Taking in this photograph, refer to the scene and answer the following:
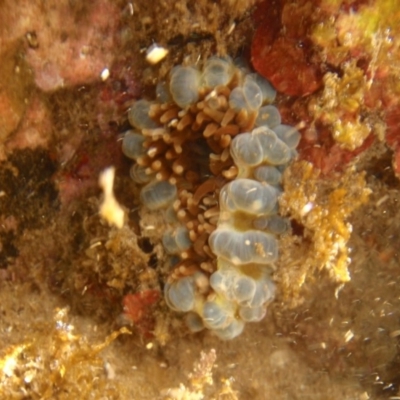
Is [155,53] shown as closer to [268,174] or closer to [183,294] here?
[268,174]

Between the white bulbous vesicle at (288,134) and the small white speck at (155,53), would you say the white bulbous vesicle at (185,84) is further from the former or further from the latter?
the white bulbous vesicle at (288,134)

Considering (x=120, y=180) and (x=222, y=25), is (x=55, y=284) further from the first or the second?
(x=222, y=25)

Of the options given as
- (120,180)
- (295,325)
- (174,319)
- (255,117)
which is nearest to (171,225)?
(120,180)

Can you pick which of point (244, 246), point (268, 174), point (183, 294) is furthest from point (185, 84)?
point (183, 294)

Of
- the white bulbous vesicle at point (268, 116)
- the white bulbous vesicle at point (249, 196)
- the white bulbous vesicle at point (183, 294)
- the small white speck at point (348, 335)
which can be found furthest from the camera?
the small white speck at point (348, 335)

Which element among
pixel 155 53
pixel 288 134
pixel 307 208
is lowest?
pixel 307 208

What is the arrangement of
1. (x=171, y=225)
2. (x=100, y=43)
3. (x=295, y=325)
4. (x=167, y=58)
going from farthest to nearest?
(x=295, y=325)
(x=171, y=225)
(x=167, y=58)
(x=100, y=43)

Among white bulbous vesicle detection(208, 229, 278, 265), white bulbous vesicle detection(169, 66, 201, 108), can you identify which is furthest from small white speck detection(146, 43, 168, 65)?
white bulbous vesicle detection(208, 229, 278, 265)

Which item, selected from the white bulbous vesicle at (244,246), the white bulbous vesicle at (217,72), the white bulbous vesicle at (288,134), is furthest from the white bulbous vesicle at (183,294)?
the white bulbous vesicle at (217,72)
